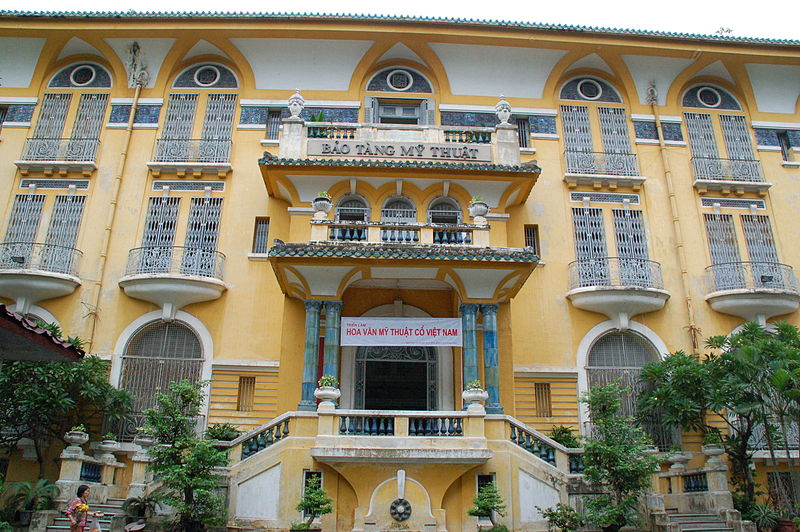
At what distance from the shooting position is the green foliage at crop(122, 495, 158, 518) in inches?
469

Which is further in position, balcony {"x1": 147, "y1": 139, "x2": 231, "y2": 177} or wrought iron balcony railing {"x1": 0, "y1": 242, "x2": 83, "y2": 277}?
balcony {"x1": 147, "y1": 139, "x2": 231, "y2": 177}

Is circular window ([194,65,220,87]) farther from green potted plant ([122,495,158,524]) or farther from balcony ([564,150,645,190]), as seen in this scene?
green potted plant ([122,495,158,524])

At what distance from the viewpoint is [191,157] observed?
19.4 meters

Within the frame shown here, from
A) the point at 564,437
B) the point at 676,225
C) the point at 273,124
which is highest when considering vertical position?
the point at 273,124

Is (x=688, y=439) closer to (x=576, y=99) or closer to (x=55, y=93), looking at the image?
(x=576, y=99)

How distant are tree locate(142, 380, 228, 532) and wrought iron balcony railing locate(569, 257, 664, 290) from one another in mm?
11121

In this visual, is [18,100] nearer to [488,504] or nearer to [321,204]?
[321,204]

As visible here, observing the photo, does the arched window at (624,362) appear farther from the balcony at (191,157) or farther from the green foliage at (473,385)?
the balcony at (191,157)

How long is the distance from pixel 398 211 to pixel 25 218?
11.2 meters

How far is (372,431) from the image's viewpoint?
12953 millimetres

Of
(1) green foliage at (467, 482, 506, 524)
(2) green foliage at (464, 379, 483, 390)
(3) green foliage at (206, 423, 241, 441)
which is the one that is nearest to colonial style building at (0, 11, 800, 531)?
(2) green foliage at (464, 379, 483, 390)

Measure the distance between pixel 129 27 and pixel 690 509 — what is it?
2064 cm

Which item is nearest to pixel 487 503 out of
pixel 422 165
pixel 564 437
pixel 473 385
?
pixel 473 385

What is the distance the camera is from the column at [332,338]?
14.1 meters
